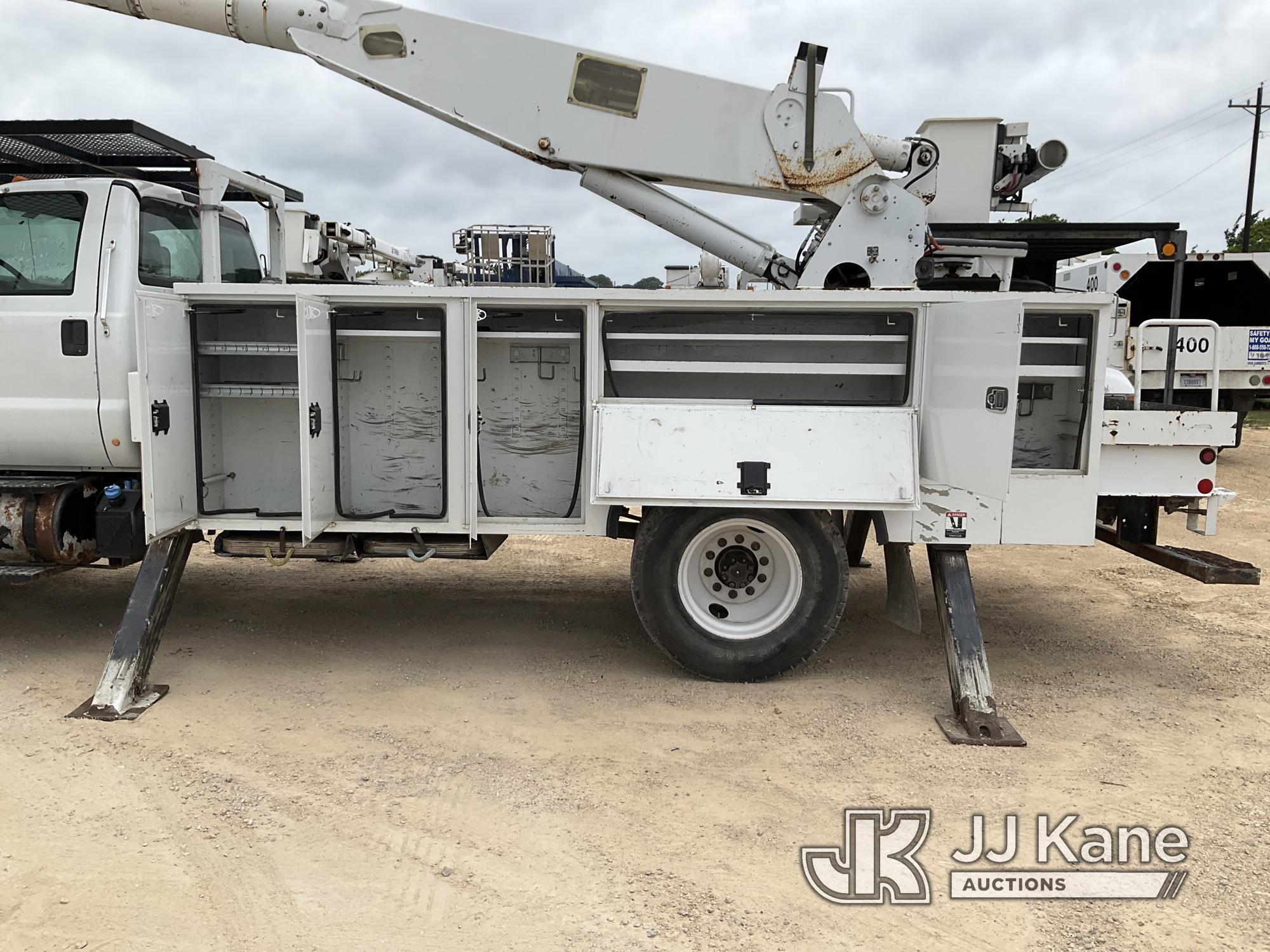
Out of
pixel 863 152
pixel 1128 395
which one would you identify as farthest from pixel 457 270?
pixel 1128 395

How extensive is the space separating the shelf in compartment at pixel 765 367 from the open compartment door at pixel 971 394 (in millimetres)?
236

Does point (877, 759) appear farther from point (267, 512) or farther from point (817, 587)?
point (267, 512)

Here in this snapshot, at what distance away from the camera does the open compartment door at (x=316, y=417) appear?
4.59 metres

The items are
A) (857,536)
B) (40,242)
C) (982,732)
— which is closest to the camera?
(982,732)

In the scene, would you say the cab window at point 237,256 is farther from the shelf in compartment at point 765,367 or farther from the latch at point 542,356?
the shelf in compartment at point 765,367

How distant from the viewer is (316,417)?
469 centimetres

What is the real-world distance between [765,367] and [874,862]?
8.27ft

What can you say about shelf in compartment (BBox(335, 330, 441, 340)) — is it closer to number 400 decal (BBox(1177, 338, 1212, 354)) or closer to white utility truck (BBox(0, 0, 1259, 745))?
white utility truck (BBox(0, 0, 1259, 745))

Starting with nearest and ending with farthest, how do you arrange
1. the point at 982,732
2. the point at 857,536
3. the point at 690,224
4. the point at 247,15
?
the point at 982,732 < the point at 247,15 < the point at 690,224 < the point at 857,536

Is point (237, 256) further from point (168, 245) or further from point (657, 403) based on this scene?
point (657, 403)

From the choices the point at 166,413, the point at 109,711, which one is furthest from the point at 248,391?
the point at 109,711

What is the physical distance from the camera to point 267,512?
17.4 ft

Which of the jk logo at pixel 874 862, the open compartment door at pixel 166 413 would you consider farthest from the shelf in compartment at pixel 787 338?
the jk logo at pixel 874 862

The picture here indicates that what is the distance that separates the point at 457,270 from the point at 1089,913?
526 centimetres
